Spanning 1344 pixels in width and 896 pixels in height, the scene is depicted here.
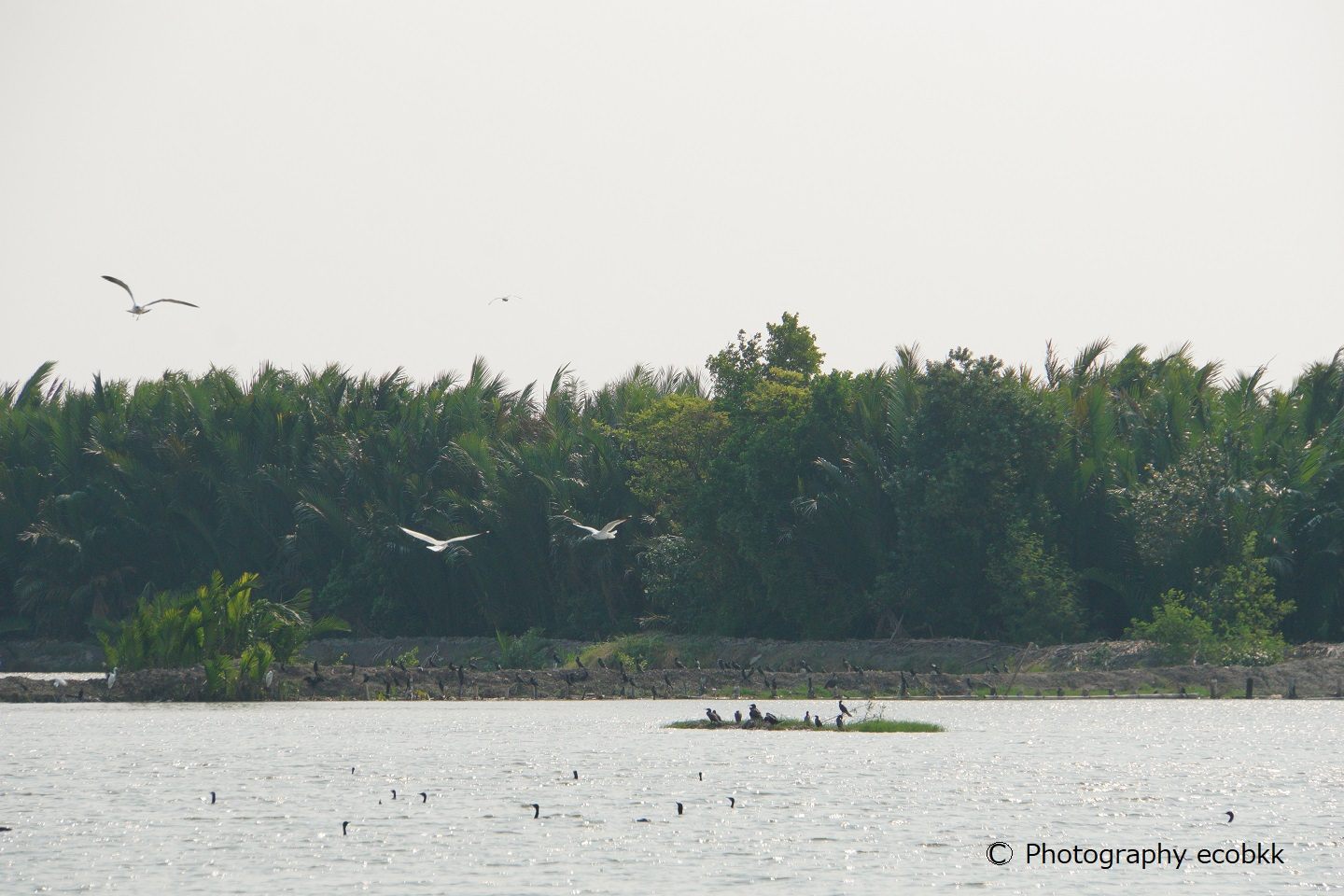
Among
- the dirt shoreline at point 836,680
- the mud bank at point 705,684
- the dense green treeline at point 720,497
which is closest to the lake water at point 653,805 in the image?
the mud bank at point 705,684

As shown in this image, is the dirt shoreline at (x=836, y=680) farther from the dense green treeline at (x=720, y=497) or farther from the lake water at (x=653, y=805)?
the lake water at (x=653, y=805)

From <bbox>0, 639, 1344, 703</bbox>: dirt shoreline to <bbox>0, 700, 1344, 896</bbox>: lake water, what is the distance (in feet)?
19.3

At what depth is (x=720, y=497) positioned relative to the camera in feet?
179

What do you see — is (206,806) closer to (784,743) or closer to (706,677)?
(784,743)

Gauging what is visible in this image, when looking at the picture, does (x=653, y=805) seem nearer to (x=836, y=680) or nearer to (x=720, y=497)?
(x=836, y=680)

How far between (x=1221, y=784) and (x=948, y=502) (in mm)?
24118

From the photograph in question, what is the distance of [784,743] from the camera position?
1326 inches

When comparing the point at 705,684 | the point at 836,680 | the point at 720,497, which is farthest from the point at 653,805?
the point at 720,497

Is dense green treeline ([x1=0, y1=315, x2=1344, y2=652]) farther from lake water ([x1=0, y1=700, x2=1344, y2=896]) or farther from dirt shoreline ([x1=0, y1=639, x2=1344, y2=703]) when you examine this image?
lake water ([x1=0, y1=700, x2=1344, y2=896])

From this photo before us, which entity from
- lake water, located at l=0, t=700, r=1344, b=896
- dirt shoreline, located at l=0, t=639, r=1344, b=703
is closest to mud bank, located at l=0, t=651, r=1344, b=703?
dirt shoreline, located at l=0, t=639, r=1344, b=703

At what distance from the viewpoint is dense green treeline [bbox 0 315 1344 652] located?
49.6 m

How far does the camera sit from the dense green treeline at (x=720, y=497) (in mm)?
49625

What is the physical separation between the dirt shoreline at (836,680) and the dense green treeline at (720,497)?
1.57 m

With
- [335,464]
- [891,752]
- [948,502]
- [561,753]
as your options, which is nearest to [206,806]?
[561,753]
